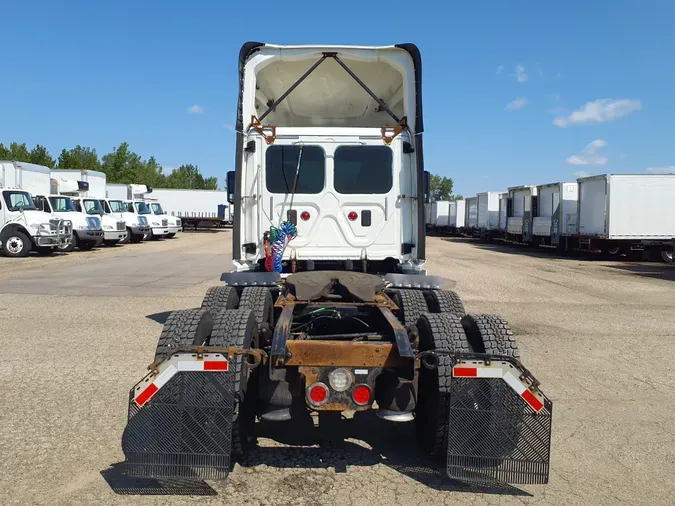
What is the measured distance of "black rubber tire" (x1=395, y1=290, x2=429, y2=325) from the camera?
5258 mm

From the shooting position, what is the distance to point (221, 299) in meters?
5.99

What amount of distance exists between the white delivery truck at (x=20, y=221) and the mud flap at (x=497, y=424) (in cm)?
2006

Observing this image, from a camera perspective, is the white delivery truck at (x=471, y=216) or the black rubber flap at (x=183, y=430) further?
the white delivery truck at (x=471, y=216)

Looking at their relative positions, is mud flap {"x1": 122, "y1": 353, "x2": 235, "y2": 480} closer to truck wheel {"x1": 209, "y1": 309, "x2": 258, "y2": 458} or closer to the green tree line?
truck wheel {"x1": 209, "y1": 309, "x2": 258, "y2": 458}

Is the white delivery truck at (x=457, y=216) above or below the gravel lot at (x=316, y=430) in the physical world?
above

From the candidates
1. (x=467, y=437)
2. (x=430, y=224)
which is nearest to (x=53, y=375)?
(x=467, y=437)

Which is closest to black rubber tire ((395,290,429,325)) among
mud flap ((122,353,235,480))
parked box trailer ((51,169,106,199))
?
mud flap ((122,353,235,480))

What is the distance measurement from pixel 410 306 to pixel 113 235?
23896 millimetres

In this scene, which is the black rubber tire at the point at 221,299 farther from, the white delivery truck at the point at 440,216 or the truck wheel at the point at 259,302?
the white delivery truck at the point at 440,216

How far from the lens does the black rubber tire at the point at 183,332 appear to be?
3.80 metres

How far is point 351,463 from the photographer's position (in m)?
4.04

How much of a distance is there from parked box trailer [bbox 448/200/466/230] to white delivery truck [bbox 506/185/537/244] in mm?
11216

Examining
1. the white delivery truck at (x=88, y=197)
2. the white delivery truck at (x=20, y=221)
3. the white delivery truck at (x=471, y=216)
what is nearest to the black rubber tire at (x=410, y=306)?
the white delivery truck at (x=20, y=221)

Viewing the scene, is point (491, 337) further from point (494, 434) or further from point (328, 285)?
point (328, 285)
